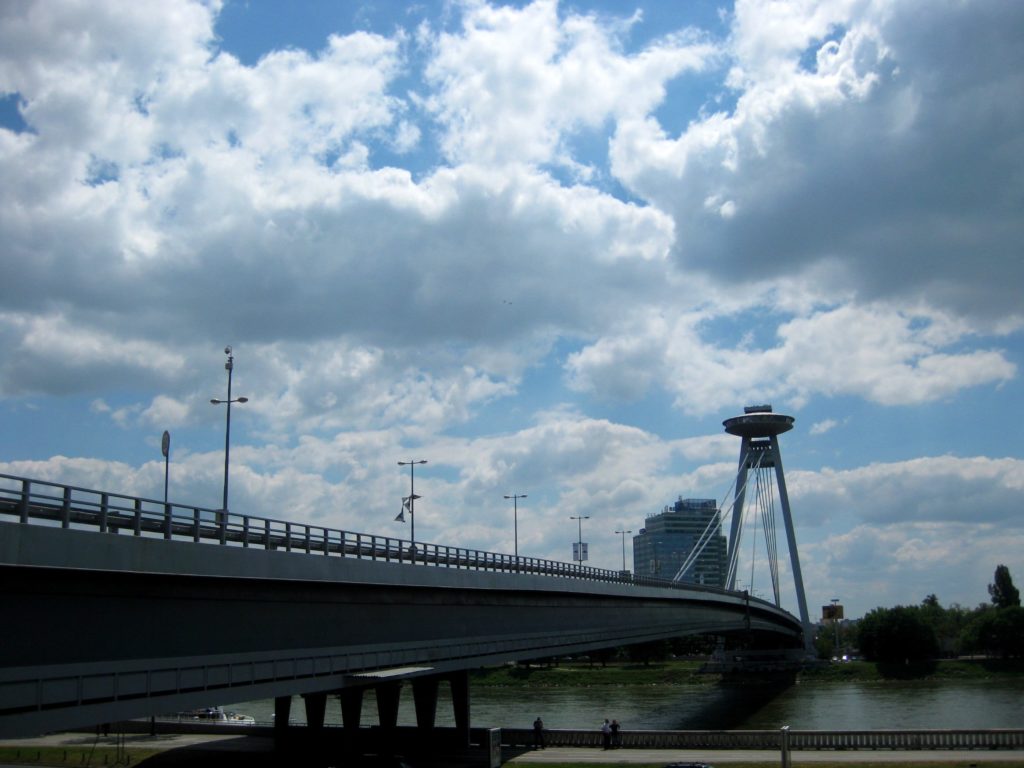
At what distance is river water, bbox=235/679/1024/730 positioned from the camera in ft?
209

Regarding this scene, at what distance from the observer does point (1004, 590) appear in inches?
6220

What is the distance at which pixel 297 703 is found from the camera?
85875 millimetres

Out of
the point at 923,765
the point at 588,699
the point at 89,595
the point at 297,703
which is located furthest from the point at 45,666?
the point at 588,699

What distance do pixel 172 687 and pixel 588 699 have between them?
72336 mm

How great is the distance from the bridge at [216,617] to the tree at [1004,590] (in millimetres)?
133206

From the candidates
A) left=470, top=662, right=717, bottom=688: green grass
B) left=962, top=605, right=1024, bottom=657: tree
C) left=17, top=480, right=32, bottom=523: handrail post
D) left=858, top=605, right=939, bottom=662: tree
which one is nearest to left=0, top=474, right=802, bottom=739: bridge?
left=17, top=480, right=32, bottom=523: handrail post

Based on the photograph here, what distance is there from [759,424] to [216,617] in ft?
367

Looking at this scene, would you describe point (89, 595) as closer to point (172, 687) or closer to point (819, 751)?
point (172, 687)

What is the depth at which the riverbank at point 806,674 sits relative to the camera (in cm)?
11062

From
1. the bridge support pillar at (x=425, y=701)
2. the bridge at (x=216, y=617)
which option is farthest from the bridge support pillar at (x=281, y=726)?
the bridge support pillar at (x=425, y=701)

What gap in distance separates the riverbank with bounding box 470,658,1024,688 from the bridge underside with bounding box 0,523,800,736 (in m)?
75.0

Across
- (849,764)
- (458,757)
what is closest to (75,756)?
(458,757)

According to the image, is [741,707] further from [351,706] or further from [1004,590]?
[1004,590]

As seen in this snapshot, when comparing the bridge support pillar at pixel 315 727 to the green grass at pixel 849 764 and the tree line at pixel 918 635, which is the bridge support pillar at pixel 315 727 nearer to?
the green grass at pixel 849 764
